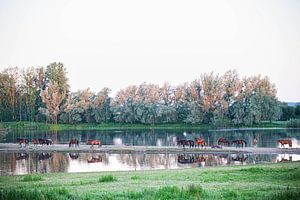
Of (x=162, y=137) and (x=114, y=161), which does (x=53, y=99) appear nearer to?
(x=162, y=137)

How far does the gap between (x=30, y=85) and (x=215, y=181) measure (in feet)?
289

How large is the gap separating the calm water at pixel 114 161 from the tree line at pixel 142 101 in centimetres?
4732

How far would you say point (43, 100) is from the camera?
94.1 meters

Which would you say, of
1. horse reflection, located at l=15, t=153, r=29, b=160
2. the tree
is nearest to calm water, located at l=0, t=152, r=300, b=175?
horse reflection, located at l=15, t=153, r=29, b=160

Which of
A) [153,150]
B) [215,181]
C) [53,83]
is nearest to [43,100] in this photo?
[53,83]

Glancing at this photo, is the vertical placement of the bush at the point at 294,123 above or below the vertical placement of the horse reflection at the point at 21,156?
above

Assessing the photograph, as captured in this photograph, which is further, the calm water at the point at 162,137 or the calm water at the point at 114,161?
the calm water at the point at 162,137

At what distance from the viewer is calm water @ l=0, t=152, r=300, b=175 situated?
1296 inches

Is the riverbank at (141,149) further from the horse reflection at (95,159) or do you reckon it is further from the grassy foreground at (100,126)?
the grassy foreground at (100,126)

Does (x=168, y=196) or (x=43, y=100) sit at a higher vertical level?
(x=43, y=100)

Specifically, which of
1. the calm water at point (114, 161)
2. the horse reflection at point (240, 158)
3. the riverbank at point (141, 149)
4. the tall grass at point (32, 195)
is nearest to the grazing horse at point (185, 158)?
the calm water at point (114, 161)

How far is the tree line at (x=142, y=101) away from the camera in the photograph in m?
87.1

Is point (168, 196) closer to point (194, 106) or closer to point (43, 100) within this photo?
point (194, 106)

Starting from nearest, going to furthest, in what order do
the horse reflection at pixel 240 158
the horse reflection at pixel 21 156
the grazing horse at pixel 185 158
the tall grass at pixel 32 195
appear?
the tall grass at pixel 32 195 → the horse reflection at pixel 240 158 → the grazing horse at pixel 185 158 → the horse reflection at pixel 21 156
